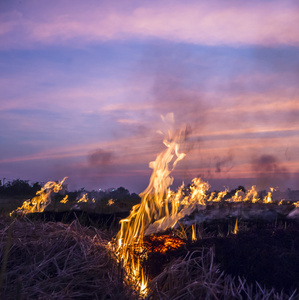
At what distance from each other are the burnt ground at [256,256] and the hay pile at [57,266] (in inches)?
26.9

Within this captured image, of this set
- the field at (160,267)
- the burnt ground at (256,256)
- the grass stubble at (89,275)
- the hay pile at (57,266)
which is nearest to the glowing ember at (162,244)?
the field at (160,267)

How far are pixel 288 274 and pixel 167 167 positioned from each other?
2134mm

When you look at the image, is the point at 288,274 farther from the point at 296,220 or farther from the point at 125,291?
the point at 296,220

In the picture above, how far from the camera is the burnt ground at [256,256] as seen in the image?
368 cm

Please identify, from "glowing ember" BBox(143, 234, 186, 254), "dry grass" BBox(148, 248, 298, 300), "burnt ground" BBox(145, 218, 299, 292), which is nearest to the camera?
"dry grass" BBox(148, 248, 298, 300)

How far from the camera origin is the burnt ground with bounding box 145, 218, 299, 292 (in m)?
3.68

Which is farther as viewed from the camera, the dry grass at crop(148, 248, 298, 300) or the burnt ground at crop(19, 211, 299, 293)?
the burnt ground at crop(19, 211, 299, 293)

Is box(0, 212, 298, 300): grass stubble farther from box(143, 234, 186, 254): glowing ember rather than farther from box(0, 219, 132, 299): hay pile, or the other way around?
box(143, 234, 186, 254): glowing ember

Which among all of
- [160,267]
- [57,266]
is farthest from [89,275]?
[160,267]

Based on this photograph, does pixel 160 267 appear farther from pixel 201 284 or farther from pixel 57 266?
pixel 57 266

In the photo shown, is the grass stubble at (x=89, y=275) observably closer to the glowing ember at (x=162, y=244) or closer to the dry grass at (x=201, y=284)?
the dry grass at (x=201, y=284)

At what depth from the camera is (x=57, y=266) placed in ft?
12.8

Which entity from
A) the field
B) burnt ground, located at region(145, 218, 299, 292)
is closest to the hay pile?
the field

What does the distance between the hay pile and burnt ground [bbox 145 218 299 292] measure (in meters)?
0.68
